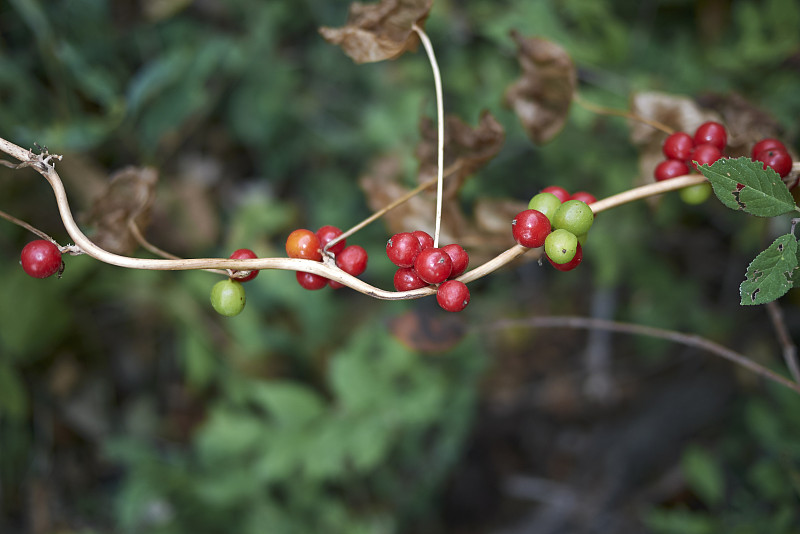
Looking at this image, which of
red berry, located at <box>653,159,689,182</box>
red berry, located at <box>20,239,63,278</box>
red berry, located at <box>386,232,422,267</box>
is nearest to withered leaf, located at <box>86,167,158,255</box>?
red berry, located at <box>20,239,63,278</box>

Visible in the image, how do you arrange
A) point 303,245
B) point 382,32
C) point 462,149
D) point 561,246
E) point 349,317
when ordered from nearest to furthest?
1. point 561,246
2. point 303,245
3. point 382,32
4. point 462,149
5. point 349,317

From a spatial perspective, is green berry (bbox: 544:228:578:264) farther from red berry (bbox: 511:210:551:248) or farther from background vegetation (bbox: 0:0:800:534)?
background vegetation (bbox: 0:0:800:534)

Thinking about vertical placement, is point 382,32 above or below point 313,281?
above

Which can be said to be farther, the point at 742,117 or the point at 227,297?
the point at 742,117

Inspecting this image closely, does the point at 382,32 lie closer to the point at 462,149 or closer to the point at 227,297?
the point at 462,149

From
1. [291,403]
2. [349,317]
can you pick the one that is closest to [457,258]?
[291,403]

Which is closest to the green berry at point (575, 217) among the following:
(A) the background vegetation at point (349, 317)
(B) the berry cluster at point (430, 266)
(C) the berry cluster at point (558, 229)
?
(C) the berry cluster at point (558, 229)

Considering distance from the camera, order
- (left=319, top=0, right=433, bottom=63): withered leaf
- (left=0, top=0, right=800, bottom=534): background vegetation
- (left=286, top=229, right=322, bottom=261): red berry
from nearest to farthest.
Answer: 1. (left=286, top=229, right=322, bottom=261): red berry
2. (left=319, top=0, right=433, bottom=63): withered leaf
3. (left=0, top=0, right=800, bottom=534): background vegetation

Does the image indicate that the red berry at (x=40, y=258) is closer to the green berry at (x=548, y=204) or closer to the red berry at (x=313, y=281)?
the red berry at (x=313, y=281)
